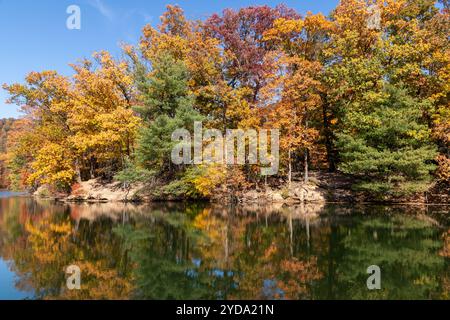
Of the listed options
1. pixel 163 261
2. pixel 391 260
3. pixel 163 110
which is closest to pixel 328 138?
pixel 163 110

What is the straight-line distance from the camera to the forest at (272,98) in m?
20.8

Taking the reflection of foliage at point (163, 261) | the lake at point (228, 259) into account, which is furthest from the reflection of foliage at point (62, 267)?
the reflection of foliage at point (163, 261)

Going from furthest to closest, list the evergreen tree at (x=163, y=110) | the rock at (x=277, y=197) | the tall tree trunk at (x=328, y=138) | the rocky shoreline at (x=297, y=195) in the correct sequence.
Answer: the tall tree trunk at (x=328, y=138) → the rock at (x=277, y=197) → the evergreen tree at (x=163, y=110) → the rocky shoreline at (x=297, y=195)

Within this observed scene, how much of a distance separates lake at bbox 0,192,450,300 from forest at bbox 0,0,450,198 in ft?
26.7

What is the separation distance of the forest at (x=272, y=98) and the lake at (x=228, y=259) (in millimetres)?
8127

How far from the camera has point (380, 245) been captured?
9836 mm

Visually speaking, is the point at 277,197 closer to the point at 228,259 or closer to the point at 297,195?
the point at 297,195

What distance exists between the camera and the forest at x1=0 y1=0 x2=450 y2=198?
20.8 meters

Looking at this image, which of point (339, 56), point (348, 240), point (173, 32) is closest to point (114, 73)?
point (173, 32)

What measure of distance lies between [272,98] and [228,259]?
18.1m

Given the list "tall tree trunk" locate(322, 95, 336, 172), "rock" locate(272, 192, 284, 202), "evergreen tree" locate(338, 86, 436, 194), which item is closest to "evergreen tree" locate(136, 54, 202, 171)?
"rock" locate(272, 192, 284, 202)

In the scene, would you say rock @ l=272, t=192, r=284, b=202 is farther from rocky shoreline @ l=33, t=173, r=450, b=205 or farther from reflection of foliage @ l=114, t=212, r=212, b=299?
reflection of foliage @ l=114, t=212, r=212, b=299

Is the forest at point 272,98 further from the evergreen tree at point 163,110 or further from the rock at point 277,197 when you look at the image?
the rock at point 277,197

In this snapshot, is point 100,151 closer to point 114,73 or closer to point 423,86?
point 114,73
